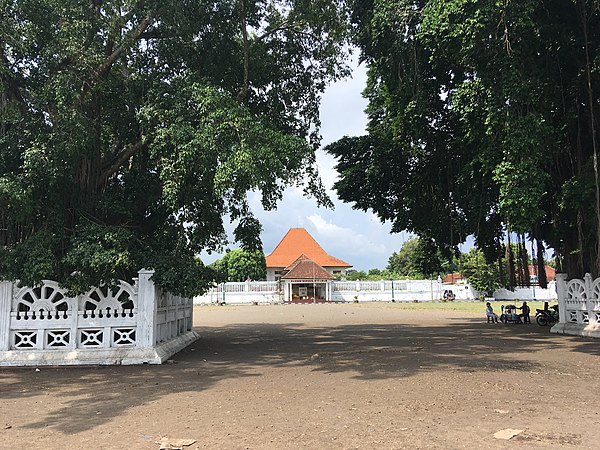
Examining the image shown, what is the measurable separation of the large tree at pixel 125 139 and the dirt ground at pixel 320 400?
2276 millimetres

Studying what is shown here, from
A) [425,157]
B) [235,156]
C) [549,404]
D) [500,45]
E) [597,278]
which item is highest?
[500,45]

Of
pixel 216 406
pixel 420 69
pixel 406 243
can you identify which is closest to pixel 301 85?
pixel 420 69

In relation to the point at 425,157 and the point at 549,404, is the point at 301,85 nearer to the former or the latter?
the point at 425,157

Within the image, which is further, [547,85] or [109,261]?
[547,85]

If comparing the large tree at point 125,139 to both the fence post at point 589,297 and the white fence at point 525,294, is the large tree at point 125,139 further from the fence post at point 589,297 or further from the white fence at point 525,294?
the white fence at point 525,294

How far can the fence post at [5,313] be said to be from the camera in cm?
973

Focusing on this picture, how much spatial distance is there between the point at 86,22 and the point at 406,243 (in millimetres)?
67153

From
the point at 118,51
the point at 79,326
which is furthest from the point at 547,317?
the point at 118,51

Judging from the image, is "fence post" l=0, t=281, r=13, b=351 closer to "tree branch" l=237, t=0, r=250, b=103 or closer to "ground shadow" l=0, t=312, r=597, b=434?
"ground shadow" l=0, t=312, r=597, b=434

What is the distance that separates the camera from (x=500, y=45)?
1176 centimetres

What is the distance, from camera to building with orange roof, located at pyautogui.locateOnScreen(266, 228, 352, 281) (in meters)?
57.2

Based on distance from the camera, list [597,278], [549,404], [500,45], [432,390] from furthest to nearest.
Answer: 1. [597,278]
2. [500,45]
3. [432,390]
4. [549,404]

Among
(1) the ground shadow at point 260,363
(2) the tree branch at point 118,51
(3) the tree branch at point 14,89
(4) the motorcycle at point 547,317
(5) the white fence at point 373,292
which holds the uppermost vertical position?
(2) the tree branch at point 118,51

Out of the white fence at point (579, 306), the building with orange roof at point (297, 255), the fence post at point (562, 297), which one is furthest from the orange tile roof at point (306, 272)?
the white fence at point (579, 306)
